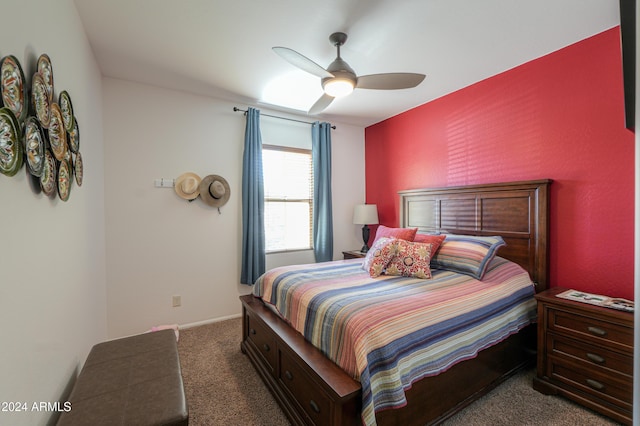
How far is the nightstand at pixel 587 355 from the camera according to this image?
169 cm

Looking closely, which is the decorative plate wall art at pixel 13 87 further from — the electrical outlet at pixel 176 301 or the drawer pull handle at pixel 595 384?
the drawer pull handle at pixel 595 384

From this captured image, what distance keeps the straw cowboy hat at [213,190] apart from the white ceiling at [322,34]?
1.01 m

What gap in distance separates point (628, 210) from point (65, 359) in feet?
11.9

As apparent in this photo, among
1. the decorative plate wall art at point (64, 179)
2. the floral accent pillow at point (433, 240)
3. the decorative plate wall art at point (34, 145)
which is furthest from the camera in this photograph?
the floral accent pillow at point (433, 240)

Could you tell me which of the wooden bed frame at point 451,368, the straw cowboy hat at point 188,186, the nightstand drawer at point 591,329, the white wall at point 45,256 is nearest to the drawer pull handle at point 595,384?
the nightstand drawer at point 591,329

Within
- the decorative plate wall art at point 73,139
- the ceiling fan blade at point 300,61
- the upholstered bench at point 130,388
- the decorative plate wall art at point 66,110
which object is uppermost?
the ceiling fan blade at point 300,61

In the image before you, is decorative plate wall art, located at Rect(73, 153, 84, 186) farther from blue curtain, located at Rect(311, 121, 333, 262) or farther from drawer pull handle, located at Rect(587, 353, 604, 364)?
drawer pull handle, located at Rect(587, 353, 604, 364)

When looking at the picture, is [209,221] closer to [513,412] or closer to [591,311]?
[513,412]

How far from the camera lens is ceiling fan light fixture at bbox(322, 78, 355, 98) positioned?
214cm

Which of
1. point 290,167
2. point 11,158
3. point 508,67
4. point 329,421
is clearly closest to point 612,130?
point 508,67

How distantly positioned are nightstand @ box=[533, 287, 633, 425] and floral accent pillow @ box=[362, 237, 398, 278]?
42.9 inches

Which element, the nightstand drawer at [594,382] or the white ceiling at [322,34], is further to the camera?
the white ceiling at [322,34]

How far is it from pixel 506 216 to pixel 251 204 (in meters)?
2.69

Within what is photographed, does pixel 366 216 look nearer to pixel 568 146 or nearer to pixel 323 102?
pixel 323 102
